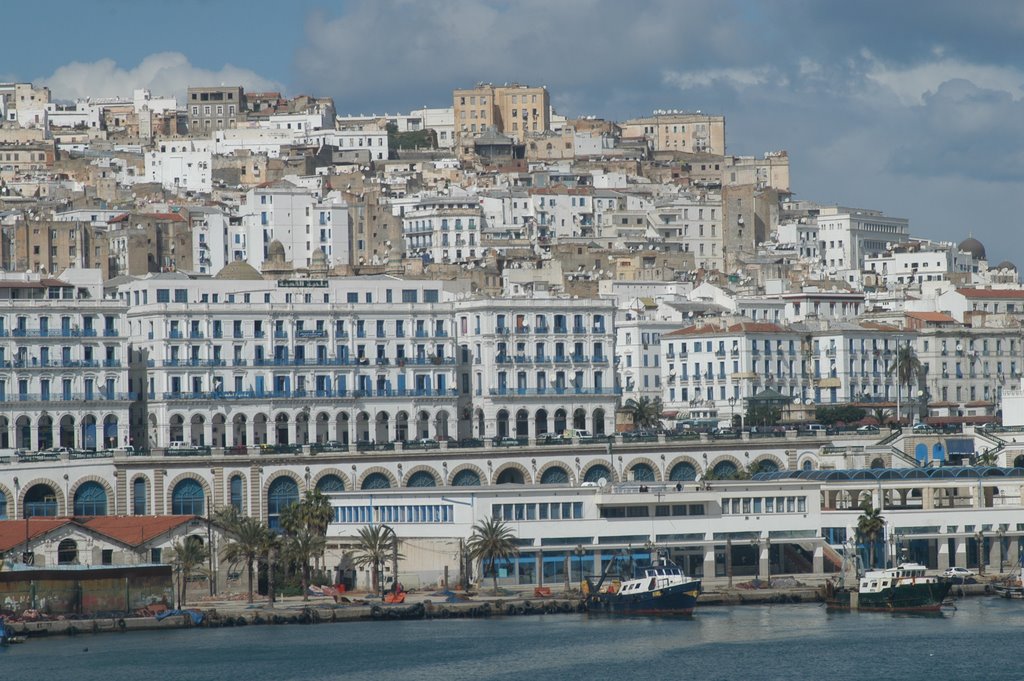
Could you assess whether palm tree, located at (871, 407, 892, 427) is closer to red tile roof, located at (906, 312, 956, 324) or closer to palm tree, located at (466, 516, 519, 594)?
red tile roof, located at (906, 312, 956, 324)

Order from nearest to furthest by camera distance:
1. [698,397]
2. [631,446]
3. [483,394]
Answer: [631,446] < [483,394] < [698,397]

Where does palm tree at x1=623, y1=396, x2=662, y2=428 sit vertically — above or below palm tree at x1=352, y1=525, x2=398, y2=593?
above

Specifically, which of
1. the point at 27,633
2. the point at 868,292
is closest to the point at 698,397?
the point at 868,292

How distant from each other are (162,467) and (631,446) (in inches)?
1088

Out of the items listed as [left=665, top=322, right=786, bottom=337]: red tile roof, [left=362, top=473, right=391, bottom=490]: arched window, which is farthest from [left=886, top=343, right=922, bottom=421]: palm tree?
[left=362, top=473, right=391, bottom=490]: arched window

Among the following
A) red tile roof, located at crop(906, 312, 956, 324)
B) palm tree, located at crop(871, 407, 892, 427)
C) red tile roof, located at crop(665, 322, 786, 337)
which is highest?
red tile roof, located at crop(906, 312, 956, 324)

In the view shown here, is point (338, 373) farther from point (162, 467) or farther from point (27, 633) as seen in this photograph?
point (27, 633)

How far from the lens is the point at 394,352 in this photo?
141875mm

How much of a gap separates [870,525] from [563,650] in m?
27.3

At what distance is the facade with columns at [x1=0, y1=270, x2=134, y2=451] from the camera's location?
5197 inches

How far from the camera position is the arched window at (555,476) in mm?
132000

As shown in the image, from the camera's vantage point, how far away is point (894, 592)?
11025 centimetres

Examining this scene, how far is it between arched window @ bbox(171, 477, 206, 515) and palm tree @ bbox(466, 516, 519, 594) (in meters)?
17.7

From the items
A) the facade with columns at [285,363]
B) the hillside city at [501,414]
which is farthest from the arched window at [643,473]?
the facade with columns at [285,363]
